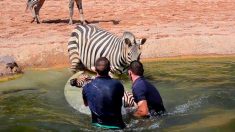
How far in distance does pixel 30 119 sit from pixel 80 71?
3000 millimetres

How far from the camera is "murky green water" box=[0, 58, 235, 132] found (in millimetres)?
8539

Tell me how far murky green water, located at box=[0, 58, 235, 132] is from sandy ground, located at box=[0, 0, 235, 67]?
0.93 meters

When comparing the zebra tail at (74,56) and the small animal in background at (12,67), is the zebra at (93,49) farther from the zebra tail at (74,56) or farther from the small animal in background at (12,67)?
the small animal in background at (12,67)

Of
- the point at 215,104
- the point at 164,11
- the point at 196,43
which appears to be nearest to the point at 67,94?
the point at 215,104

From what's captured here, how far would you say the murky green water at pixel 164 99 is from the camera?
28.0 ft

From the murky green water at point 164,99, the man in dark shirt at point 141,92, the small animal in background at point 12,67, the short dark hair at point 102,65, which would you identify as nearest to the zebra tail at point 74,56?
the murky green water at point 164,99

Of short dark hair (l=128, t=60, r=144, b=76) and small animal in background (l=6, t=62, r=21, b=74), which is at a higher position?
short dark hair (l=128, t=60, r=144, b=76)

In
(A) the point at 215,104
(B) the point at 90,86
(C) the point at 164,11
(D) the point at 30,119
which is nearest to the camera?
(B) the point at 90,86

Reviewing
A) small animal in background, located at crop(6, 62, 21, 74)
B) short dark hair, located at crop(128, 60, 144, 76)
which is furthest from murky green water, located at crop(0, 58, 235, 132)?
short dark hair, located at crop(128, 60, 144, 76)

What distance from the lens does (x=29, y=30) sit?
55.5 feet

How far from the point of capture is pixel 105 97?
7.61 meters

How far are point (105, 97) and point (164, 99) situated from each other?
2.71m

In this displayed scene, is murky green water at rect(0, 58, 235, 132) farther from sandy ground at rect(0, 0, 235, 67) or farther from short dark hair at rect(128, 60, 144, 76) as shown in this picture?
sandy ground at rect(0, 0, 235, 67)

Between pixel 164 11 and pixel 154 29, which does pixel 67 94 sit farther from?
pixel 164 11
